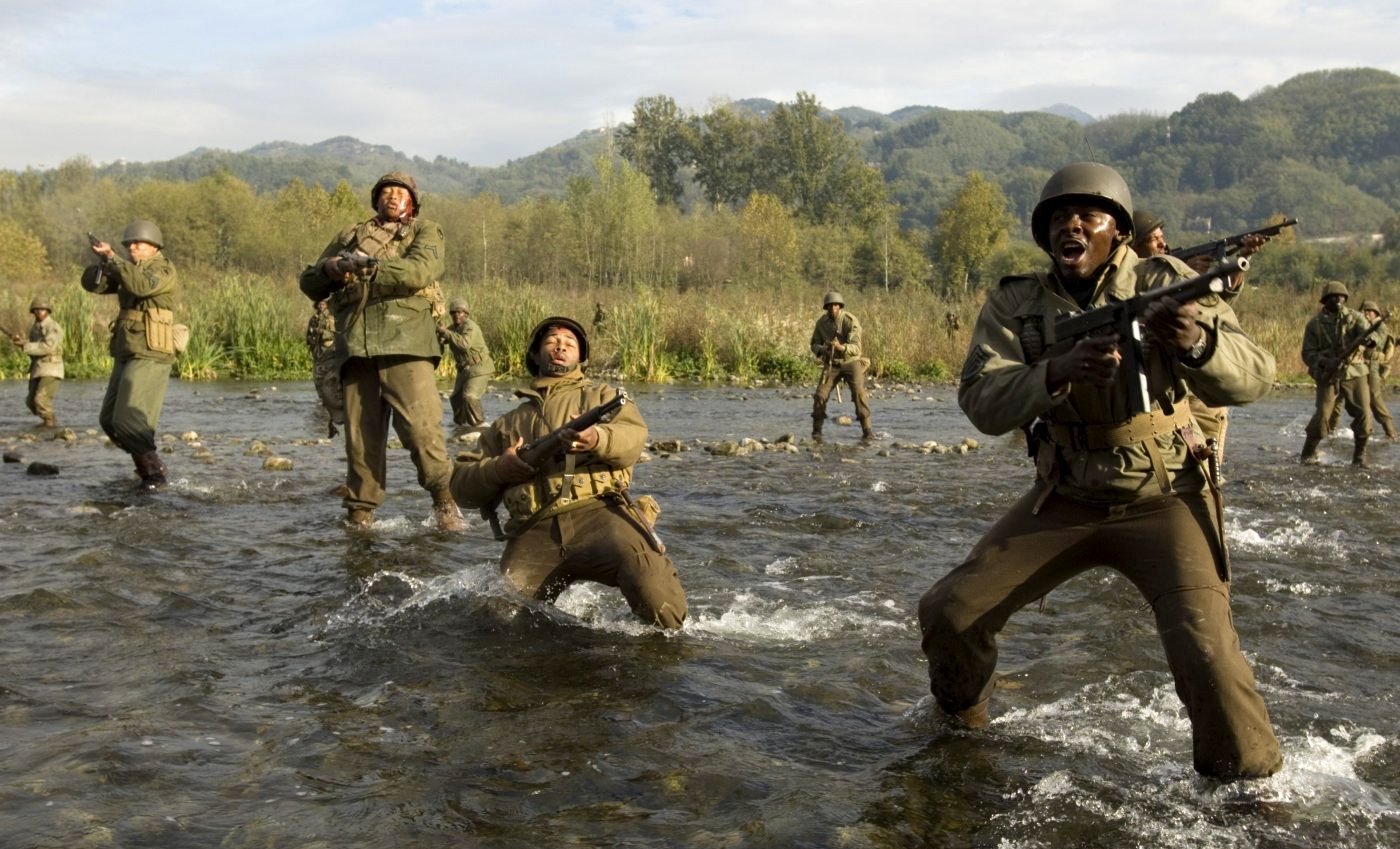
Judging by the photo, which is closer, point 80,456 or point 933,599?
point 933,599

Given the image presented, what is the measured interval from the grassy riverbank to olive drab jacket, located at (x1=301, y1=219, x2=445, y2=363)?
1624 centimetres

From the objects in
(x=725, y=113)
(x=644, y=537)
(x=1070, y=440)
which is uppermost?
(x=725, y=113)

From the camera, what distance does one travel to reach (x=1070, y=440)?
4379 millimetres

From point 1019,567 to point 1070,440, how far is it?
1.59 feet

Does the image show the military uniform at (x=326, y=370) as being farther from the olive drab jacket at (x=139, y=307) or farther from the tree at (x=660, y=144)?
the tree at (x=660, y=144)

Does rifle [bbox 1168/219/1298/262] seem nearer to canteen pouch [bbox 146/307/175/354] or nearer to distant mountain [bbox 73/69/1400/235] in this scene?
canteen pouch [bbox 146/307/175/354]

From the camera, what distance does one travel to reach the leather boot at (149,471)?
1070 centimetres

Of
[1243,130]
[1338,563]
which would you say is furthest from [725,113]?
[1338,563]

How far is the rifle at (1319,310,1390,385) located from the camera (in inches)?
601

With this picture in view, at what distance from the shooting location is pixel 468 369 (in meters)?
17.3

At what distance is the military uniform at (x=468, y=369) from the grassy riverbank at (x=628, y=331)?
24.8 ft

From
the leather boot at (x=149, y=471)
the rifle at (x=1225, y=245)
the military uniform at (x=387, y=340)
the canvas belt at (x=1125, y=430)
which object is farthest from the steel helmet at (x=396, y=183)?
the canvas belt at (x=1125, y=430)

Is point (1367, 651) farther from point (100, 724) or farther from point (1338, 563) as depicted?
point (100, 724)

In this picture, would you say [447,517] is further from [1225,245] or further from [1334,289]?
[1334,289]
